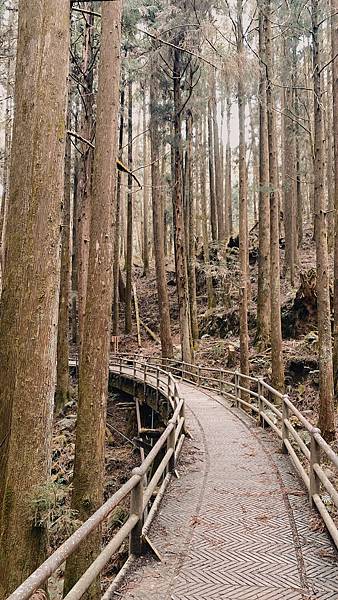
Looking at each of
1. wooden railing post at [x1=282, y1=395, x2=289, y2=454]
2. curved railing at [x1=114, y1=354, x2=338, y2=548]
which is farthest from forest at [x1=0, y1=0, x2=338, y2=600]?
wooden railing post at [x1=282, y1=395, x2=289, y2=454]

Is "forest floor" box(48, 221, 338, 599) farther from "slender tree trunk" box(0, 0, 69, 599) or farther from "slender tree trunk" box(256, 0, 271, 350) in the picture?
"slender tree trunk" box(256, 0, 271, 350)

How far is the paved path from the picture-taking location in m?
4.38

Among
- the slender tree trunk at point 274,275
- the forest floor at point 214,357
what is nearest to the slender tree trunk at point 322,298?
the forest floor at point 214,357

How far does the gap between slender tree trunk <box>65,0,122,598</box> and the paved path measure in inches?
38.2

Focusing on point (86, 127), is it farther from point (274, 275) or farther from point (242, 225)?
point (274, 275)

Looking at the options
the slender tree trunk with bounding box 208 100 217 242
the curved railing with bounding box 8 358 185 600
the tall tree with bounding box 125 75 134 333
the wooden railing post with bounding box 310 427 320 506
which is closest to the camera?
the curved railing with bounding box 8 358 185 600

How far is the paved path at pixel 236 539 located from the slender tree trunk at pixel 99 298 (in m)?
0.97

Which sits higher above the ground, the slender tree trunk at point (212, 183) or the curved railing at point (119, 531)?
the slender tree trunk at point (212, 183)

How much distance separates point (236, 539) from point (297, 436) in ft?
7.50

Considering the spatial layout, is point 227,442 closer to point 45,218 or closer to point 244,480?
point 244,480

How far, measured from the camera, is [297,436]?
7352 millimetres

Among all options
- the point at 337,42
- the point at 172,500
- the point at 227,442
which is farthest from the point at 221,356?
the point at 172,500

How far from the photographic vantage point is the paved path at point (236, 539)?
172 inches

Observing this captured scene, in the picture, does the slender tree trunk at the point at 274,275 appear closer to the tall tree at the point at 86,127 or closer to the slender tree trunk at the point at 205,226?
the tall tree at the point at 86,127
